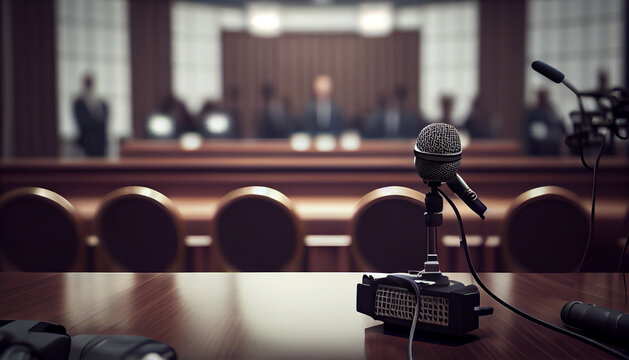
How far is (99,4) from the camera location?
838 centimetres

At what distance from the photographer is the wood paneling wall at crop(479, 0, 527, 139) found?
28.2 ft

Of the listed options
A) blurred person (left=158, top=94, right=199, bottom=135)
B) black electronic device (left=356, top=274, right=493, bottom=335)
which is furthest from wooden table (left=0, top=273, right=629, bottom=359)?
blurred person (left=158, top=94, right=199, bottom=135)

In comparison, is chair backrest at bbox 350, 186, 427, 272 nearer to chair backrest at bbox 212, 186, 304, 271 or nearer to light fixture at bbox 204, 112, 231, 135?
chair backrest at bbox 212, 186, 304, 271

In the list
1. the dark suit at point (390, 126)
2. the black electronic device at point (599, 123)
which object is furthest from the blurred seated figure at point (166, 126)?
the black electronic device at point (599, 123)

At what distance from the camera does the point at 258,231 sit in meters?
2.04

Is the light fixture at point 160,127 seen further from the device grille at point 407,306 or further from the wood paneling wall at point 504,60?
the device grille at point 407,306

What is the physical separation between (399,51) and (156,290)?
8897 millimetres

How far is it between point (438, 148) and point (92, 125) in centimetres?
648

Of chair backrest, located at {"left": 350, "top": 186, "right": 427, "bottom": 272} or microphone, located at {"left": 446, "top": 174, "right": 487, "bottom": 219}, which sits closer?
microphone, located at {"left": 446, "top": 174, "right": 487, "bottom": 219}

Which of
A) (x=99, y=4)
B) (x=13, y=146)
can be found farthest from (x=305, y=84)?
(x=13, y=146)

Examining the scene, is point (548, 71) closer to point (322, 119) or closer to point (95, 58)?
point (322, 119)

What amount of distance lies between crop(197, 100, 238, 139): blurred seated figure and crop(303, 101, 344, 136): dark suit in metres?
0.94

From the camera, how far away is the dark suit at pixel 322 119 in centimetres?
685

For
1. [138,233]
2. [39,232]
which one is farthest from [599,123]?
[39,232]
